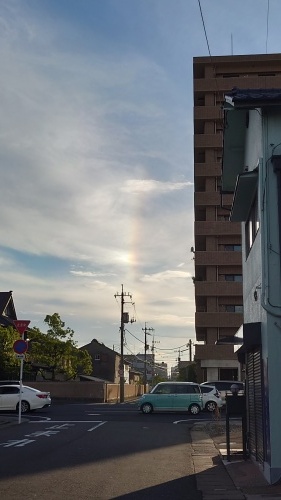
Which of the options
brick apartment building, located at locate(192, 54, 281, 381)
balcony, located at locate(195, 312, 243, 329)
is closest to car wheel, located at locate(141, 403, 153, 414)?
brick apartment building, located at locate(192, 54, 281, 381)

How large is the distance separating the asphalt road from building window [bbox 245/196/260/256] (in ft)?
15.2

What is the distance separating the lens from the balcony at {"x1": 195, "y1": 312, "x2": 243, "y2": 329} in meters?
55.2

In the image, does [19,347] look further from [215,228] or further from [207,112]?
[207,112]

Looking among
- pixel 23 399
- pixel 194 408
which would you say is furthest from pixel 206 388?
pixel 23 399

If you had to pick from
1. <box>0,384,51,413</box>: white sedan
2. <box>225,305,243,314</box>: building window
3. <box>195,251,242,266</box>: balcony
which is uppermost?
<box>195,251,242,266</box>: balcony

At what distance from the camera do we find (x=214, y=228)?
57.5 m

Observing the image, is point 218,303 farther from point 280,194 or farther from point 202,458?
point 280,194

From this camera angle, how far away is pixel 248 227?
13547 mm

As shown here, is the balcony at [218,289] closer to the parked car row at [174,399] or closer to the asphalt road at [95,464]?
the parked car row at [174,399]

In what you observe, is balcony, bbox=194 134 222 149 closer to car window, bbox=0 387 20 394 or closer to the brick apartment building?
the brick apartment building

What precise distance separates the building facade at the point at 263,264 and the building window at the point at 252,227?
0.9 inches

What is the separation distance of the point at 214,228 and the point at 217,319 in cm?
848

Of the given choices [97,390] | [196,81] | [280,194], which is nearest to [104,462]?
[280,194]

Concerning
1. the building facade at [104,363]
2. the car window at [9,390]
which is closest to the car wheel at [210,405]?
the car window at [9,390]
